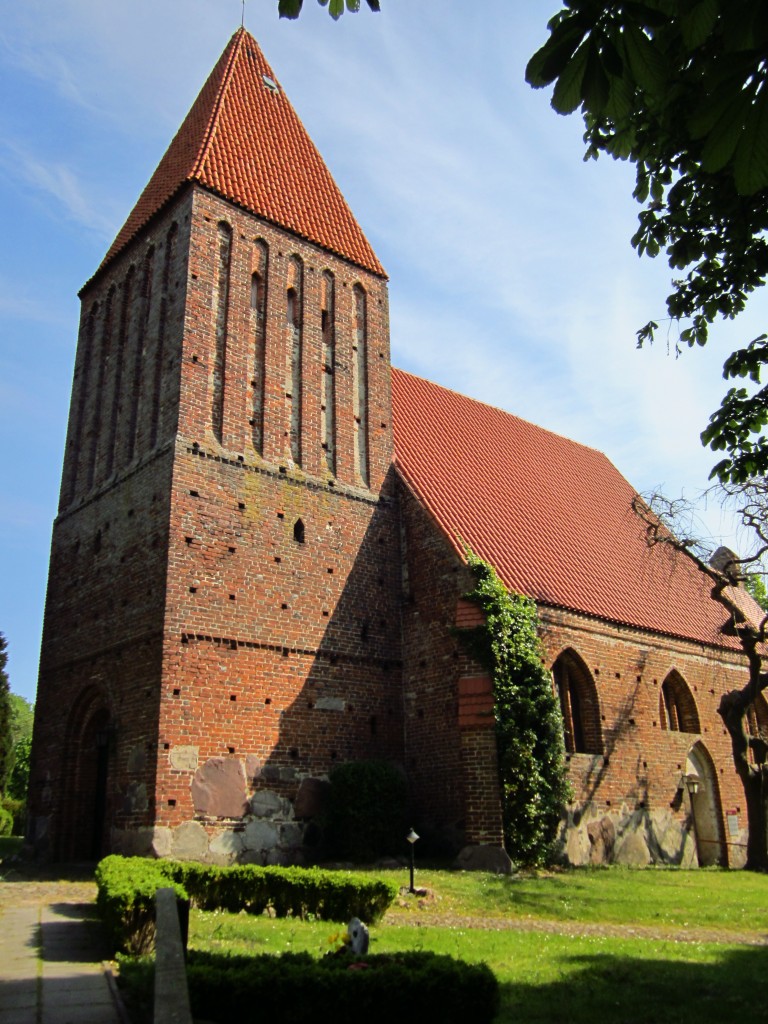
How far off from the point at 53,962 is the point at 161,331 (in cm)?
1141

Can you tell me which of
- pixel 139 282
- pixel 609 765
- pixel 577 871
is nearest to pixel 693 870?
pixel 609 765

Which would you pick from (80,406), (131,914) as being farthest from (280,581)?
(131,914)

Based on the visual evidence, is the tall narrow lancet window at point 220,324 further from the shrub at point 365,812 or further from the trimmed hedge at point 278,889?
the trimmed hedge at point 278,889

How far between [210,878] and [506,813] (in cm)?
545

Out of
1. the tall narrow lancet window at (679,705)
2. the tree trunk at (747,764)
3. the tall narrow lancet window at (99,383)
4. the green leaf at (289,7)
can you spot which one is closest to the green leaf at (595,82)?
the green leaf at (289,7)

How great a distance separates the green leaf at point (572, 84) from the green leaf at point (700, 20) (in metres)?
0.29

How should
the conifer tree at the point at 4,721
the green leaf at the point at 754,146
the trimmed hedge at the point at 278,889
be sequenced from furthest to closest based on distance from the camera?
the conifer tree at the point at 4,721 < the trimmed hedge at the point at 278,889 < the green leaf at the point at 754,146

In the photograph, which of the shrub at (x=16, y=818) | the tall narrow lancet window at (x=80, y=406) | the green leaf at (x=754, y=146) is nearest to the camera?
the green leaf at (x=754, y=146)

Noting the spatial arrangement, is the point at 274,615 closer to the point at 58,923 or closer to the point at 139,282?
the point at 58,923

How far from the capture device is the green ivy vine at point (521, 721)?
529 inches

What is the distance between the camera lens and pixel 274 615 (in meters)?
14.5

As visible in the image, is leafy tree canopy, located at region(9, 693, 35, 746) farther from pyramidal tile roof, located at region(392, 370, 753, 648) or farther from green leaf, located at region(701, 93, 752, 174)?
green leaf, located at region(701, 93, 752, 174)

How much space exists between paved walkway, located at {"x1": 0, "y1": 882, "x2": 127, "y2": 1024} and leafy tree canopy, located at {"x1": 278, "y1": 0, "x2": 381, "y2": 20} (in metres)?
5.65

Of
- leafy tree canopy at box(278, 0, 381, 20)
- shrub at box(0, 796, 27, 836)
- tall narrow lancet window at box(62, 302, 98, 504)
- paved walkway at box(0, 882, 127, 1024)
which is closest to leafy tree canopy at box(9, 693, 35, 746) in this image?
shrub at box(0, 796, 27, 836)
